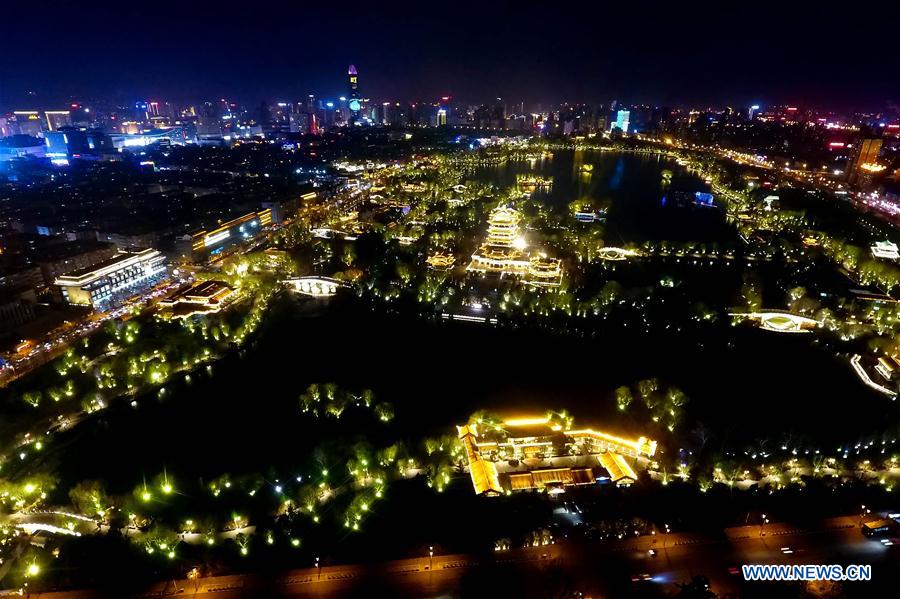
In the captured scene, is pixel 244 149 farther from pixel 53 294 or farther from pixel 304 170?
pixel 53 294

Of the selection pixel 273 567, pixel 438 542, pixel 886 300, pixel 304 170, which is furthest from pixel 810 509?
pixel 304 170

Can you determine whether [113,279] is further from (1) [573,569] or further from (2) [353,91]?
(2) [353,91]

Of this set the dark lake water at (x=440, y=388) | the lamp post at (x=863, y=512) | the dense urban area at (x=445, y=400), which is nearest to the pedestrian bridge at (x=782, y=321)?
the dense urban area at (x=445, y=400)

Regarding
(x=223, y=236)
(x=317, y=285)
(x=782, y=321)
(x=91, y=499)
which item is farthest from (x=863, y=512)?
(x=223, y=236)

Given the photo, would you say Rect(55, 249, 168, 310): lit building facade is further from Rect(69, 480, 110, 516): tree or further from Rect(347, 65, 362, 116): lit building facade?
Result: Rect(347, 65, 362, 116): lit building facade

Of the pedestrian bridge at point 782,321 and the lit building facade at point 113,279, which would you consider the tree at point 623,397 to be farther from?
the lit building facade at point 113,279
